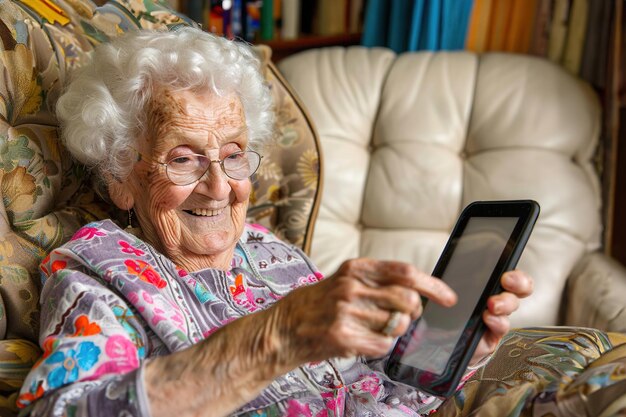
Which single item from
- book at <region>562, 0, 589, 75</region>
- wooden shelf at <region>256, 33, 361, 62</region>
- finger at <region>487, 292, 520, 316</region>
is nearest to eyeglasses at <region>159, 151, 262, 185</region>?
finger at <region>487, 292, 520, 316</region>

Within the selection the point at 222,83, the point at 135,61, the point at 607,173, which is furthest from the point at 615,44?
the point at 135,61

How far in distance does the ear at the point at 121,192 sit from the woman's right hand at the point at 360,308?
510 mm

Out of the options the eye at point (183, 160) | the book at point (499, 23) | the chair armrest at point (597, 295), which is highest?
the book at point (499, 23)

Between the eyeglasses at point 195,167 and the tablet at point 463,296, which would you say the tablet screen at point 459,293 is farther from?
the eyeglasses at point 195,167

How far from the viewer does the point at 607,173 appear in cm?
177

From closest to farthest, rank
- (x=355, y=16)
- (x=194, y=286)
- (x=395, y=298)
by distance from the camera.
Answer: (x=395, y=298) → (x=194, y=286) → (x=355, y=16)

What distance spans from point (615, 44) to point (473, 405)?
50.2 inches

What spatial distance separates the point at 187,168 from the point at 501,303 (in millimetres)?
568

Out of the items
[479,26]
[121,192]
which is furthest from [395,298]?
[479,26]

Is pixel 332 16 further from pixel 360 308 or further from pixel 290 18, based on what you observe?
pixel 360 308

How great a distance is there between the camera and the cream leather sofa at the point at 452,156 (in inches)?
Result: 66.0

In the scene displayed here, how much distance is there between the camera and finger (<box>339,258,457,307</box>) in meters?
0.72

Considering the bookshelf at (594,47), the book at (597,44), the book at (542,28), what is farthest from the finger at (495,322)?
the book at (542,28)

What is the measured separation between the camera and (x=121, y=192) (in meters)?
1.15
